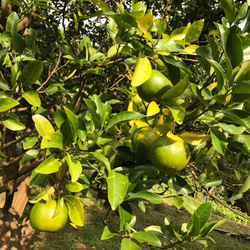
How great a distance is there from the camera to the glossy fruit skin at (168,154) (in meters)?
0.91

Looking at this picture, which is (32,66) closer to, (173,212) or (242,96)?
(242,96)

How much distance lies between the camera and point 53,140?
2.90ft

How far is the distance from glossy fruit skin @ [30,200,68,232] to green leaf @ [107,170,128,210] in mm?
416

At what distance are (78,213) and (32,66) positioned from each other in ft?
2.44

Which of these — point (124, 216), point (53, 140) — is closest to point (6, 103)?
point (53, 140)

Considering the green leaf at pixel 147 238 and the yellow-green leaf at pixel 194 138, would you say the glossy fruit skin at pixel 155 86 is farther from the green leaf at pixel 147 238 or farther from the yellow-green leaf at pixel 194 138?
the green leaf at pixel 147 238

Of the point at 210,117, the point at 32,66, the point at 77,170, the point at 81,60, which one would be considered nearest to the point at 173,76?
the point at 210,117

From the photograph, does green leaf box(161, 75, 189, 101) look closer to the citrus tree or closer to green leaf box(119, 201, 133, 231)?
the citrus tree

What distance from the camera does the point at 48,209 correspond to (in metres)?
1.17

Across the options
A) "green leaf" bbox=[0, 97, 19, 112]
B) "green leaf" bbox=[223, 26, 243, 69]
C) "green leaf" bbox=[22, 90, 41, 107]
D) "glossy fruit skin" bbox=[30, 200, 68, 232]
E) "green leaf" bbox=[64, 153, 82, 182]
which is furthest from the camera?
"green leaf" bbox=[22, 90, 41, 107]

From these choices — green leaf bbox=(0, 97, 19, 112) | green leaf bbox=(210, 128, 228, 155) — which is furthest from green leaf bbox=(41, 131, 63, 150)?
green leaf bbox=(210, 128, 228, 155)

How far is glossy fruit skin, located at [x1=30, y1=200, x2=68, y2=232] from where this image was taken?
45.4 inches

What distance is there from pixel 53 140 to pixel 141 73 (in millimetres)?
397

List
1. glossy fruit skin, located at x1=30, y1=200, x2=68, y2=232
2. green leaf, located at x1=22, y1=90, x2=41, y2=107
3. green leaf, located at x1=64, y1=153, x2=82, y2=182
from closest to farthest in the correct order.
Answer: green leaf, located at x1=64, y1=153, x2=82, y2=182 → glossy fruit skin, located at x1=30, y1=200, x2=68, y2=232 → green leaf, located at x1=22, y1=90, x2=41, y2=107
